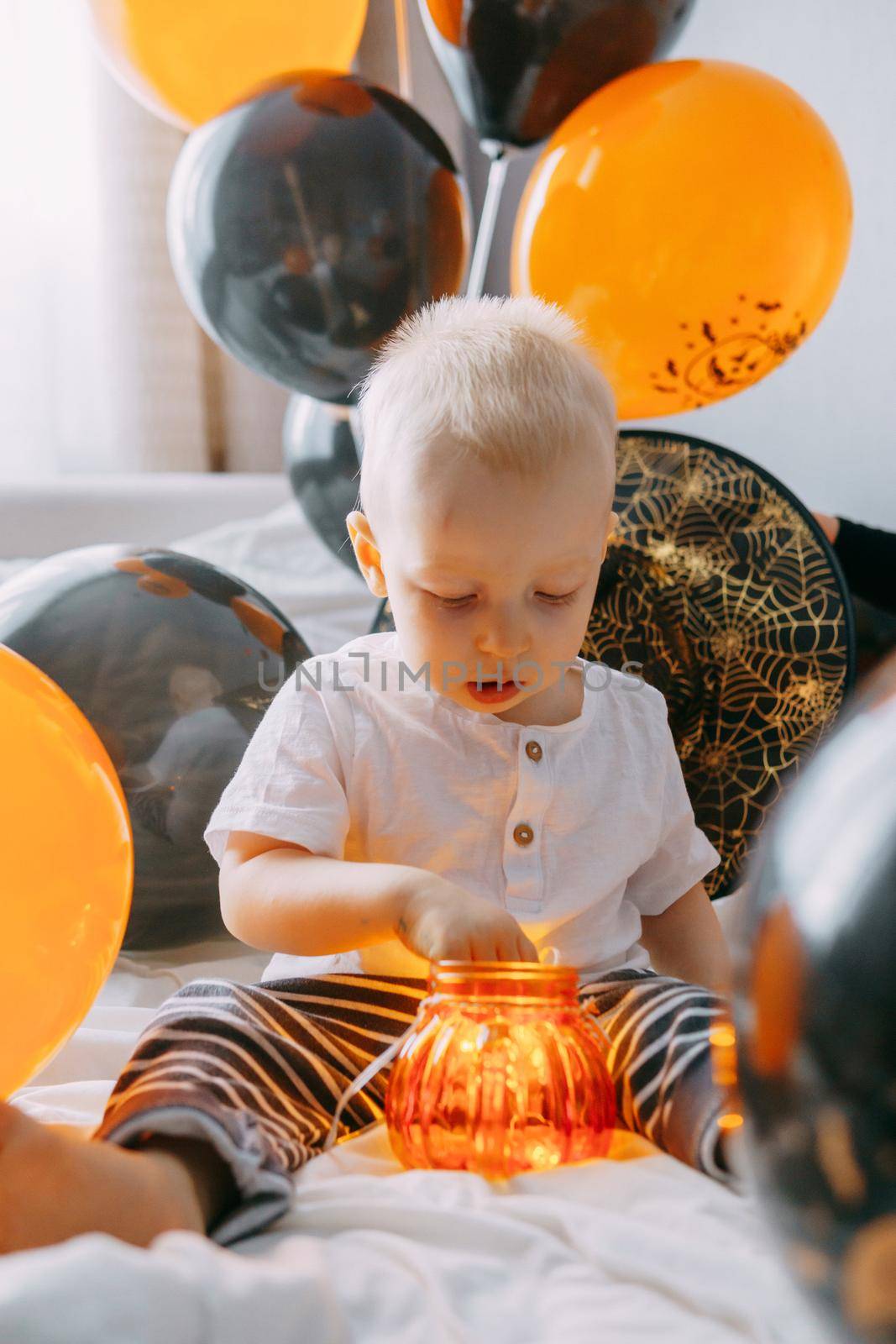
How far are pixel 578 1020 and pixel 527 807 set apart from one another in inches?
8.4

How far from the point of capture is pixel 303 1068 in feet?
2.44

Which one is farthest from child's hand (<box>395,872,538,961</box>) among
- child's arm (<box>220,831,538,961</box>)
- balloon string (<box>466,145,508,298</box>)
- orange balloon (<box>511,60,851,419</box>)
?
balloon string (<box>466,145,508,298</box>)

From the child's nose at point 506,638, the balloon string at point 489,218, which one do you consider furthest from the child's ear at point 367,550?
the balloon string at point 489,218

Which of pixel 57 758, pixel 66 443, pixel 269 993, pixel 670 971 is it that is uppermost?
pixel 57 758

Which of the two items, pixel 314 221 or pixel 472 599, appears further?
pixel 314 221

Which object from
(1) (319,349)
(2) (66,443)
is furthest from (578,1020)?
(2) (66,443)

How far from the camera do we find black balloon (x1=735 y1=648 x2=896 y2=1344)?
1.17 ft

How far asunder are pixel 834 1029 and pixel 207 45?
1.21m

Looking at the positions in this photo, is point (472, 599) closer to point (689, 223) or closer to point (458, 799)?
point (458, 799)

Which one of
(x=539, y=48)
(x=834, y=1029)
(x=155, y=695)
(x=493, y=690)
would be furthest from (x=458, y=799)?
(x=539, y=48)

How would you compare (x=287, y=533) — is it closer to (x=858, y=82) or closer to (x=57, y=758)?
(x=858, y=82)

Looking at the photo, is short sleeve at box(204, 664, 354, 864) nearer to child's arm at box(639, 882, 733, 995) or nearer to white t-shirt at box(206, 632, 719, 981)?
white t-shirt at box(206, 632, 719, 981)

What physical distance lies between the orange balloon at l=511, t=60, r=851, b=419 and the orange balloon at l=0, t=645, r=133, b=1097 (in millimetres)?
557

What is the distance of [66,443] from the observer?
2436 millimetres
